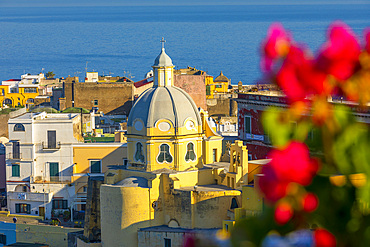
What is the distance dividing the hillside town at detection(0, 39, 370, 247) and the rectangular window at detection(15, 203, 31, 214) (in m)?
0.05

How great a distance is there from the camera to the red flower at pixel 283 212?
6.44 metres

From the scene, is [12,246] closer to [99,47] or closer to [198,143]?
[198,143]

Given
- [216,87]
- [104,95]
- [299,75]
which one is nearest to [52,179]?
[104,95]

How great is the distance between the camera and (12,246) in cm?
3400

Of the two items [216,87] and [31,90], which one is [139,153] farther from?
[31,90]

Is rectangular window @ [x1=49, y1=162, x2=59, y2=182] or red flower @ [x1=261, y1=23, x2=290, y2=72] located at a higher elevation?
red flower @ [x1=261, y1=23, x2=290, y2=72]

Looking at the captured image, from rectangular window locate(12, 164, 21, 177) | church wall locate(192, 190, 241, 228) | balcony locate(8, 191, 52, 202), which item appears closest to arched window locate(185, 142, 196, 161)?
church wall locate(192, 190, 241, 228)

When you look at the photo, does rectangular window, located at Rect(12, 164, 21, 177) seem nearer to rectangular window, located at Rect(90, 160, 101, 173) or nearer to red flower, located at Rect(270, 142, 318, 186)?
rectangular window, located at Rect(90, 160, 101, 173)

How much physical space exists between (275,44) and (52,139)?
127ft

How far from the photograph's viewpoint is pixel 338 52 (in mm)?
6344

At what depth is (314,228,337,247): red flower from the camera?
253 inches

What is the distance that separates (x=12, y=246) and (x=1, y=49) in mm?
160393

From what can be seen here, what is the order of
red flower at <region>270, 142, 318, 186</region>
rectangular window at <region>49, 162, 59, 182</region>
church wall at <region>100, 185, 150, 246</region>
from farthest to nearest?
rectangular window at <region>49, 162, 59, 182</region>
church wall at <region>100, 185, 150, 246</region>
red flower at <region>270, 142, 318, 186</region>

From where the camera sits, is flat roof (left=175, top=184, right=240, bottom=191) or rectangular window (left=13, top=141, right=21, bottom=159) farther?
rectangular window (left=13, top=141, right=21, bottom=159)
